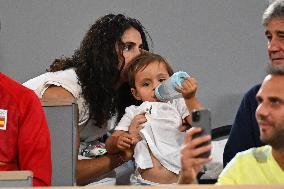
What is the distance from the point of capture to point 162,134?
218cm

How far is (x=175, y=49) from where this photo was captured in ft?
10.5

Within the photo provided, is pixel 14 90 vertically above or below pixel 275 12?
below

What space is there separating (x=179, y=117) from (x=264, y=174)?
0.74 meters

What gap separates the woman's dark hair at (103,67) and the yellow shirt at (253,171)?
0.98 metres

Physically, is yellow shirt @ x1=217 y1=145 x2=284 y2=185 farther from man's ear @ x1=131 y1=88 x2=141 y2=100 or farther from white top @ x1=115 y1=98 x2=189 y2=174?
man's ear @ x1=131 y1=88 x2=141 y2=100

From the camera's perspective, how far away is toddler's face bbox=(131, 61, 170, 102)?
226 cm

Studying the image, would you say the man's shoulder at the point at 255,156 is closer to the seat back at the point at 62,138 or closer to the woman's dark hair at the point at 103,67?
the seat back at the point at 62,138

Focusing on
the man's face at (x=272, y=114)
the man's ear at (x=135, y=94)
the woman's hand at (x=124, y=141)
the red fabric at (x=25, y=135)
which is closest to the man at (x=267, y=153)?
the man's face at (x=272, y=114)

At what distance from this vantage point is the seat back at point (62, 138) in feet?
6.66

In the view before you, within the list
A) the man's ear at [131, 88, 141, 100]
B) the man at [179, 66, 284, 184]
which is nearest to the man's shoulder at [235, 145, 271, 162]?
the man at [179, 66, 284, 184]

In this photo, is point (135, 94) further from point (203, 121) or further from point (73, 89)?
point (203, 121)

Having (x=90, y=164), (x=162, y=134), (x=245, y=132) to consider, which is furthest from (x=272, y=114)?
(x=90, y=164)

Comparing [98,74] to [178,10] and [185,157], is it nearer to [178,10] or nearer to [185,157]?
[178,10]

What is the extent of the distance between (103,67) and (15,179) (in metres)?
1.29
